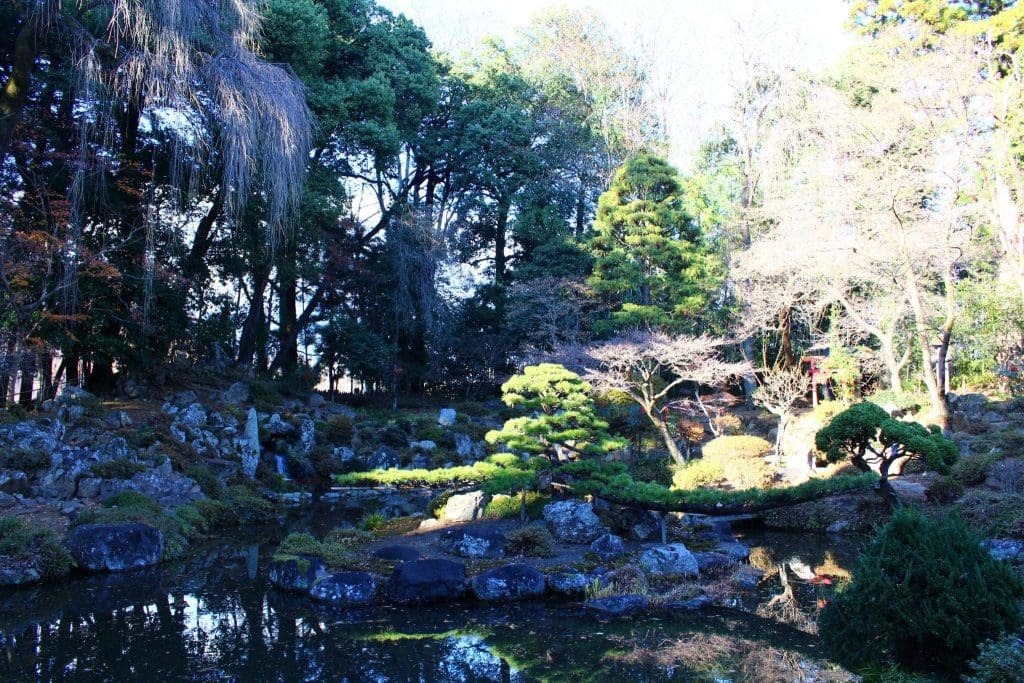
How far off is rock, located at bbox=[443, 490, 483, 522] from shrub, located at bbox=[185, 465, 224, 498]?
402 cm

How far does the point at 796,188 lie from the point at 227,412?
1347 cm

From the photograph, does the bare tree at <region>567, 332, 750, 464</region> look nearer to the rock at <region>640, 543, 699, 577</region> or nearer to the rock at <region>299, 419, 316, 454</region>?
the rock at <region>299, 419, 316, 454</region>

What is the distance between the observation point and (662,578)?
7.55 metres

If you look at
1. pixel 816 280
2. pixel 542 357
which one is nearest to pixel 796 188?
pixel 816 280

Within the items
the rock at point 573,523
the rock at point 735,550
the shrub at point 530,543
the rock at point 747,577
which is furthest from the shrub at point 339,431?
the rock at point 747,577

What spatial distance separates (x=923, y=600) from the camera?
4.04 m

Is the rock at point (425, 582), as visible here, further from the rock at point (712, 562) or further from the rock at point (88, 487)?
the rock at point (88, 487)

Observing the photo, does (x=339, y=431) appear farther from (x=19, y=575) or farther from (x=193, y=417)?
(x=19, y=575)

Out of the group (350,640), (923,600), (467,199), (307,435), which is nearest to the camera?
(923,600)

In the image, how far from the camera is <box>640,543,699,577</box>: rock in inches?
302

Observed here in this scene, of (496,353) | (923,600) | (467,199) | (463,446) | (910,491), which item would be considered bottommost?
(923,600)

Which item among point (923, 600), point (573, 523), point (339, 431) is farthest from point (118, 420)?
point (923, 600)

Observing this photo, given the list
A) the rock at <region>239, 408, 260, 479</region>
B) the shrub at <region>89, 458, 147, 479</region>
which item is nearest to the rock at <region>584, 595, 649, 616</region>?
A: the shrub at <region>89, 458, 147, 479</region>

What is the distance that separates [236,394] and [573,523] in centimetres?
956
